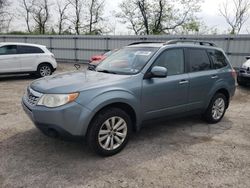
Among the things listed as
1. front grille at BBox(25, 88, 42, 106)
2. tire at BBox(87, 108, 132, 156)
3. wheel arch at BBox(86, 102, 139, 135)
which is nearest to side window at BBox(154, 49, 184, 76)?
wheel arch at BBox(86, 102, 139, 135)

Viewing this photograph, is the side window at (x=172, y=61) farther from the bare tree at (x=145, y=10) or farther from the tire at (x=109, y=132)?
the bare tree at (x=145, y=10)

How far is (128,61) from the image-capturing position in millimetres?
4418

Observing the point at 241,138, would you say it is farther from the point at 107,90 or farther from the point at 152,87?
the point at 107,90

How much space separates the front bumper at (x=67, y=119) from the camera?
332 cm

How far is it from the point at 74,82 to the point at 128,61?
1143 millimetres

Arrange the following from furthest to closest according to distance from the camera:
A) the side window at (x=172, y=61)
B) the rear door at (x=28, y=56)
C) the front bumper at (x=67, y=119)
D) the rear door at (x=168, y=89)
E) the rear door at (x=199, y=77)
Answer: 1. the rear door at (x=28, y=56)
2. the rear door at (x=199, y=77)
3. the side window at (x=172, y=61)
4. the rear door at (x=168, y=89)
5. the front bumper at (x=67, y=119)

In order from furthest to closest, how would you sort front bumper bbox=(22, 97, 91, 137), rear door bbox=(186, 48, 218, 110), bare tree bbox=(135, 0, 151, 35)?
1. bare tree bbox=(135, 0, 151, 35)
2. rear door bbox=(186, 48, 218, 110)
3. front bumper bbox=(22, 97, 91, 137)

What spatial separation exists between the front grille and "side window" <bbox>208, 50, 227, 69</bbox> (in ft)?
11.4

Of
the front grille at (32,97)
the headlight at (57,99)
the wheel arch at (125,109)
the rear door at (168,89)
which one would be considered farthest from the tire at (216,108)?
the front grille at (32,97)

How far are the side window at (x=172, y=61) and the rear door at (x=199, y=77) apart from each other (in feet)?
0.69

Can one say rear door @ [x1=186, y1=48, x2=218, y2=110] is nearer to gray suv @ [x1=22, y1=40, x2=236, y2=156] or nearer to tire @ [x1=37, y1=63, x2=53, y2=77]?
gray suv @ [x1=22, y1=40, x2=236, y2=156]

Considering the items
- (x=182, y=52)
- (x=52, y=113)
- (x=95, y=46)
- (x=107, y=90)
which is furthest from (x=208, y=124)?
(x=95, y=46)

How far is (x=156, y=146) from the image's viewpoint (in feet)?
13.8

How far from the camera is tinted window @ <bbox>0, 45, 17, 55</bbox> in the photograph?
1022cm
